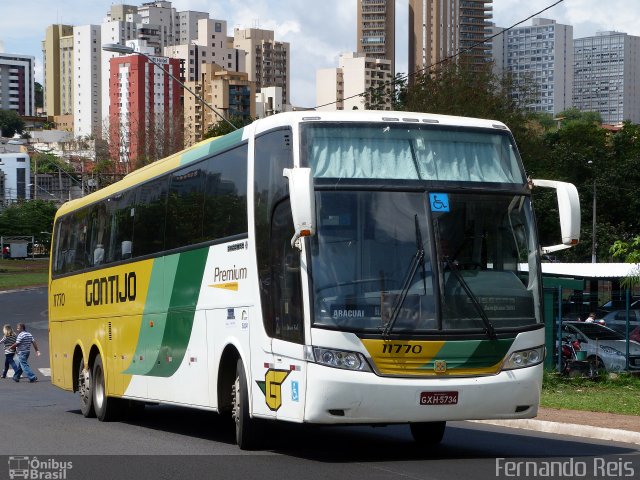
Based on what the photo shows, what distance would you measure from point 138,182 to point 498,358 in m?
7.76

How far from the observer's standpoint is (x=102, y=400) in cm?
1909

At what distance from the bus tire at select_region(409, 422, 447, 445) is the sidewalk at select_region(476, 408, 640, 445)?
8.08 ft

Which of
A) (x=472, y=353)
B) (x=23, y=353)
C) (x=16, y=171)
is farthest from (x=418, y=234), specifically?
(x=16, y=171)

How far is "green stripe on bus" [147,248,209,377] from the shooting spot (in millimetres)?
14586

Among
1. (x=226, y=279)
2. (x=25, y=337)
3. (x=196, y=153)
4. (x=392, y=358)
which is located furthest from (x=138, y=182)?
(x=25, y=337)

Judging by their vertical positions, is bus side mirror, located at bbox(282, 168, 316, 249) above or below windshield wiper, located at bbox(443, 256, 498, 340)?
above

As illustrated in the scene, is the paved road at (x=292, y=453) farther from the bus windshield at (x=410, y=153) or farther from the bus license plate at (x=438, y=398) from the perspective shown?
the bus windshield at (x=410, y=153)

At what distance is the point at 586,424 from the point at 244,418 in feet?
18.5

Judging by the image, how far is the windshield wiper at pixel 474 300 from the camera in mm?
11562

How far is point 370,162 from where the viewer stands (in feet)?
39.3

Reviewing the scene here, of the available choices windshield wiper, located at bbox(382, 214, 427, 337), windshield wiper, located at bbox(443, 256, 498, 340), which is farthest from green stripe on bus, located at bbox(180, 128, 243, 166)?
windshield wiper, located at bbox(443, 256, 498, 340)

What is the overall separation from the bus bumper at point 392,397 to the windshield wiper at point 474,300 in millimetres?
424

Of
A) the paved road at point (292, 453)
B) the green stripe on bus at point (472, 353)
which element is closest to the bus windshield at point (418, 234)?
the green stripe on bus at point (472, 353)

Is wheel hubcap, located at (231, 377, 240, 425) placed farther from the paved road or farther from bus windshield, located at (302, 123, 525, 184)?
bus windshield, located at (302, 123, 525, 184)
